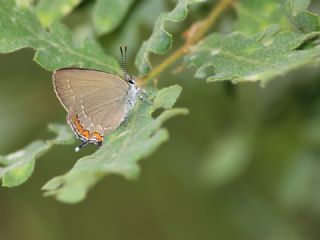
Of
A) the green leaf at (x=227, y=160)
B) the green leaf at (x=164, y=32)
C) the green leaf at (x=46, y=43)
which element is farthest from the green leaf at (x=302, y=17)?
the green leaf at (x=227, y=160)

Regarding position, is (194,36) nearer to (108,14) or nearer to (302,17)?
(108,14)

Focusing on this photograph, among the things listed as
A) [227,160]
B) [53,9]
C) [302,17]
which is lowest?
[227,160]

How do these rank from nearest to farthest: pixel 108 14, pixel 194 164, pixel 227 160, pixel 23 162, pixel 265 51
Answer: pixel 265 51, pixel 23 162, pixel 108 14, pixel 227 160, pixel 194 164

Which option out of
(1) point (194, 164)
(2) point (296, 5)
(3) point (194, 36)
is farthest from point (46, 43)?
(1) point (194, 164)

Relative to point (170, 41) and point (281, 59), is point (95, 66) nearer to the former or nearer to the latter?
point (170, 41)

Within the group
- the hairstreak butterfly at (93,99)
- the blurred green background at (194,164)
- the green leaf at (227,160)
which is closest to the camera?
the hairstreak butterfly at (93,99)

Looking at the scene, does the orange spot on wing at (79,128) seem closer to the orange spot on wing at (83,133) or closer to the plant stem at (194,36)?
the orange spot on wing at (83,133)

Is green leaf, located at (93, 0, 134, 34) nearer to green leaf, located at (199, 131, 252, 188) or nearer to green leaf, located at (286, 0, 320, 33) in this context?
green leaf, located at (286, 0, 320, 33)
